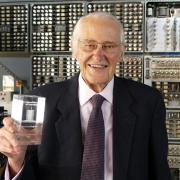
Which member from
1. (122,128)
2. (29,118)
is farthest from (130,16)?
(29,118)

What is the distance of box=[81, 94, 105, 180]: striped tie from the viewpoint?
1396 millimetres

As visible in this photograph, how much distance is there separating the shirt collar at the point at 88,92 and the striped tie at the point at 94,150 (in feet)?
0.32

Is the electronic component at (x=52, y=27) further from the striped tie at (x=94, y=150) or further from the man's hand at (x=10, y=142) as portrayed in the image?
the man's hand at (x=10, y=142)

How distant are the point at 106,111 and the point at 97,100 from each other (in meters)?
0.06

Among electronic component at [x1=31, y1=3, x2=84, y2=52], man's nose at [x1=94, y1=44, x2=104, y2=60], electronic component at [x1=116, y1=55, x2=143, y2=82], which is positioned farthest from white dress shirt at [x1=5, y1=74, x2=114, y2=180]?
electronic component at [x1=31, y1=3, x2=84, y2=52]

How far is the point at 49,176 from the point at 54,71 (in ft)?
7.60

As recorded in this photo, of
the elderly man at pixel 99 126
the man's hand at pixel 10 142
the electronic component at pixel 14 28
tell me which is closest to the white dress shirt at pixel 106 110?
the elderly man at pixel 99 126

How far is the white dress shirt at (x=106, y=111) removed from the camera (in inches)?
56.7

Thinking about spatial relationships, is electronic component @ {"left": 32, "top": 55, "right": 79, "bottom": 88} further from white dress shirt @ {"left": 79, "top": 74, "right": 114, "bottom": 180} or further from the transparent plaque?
the transparent plaque

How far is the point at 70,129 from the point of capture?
145cm

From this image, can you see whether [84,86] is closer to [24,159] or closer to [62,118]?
[62,118]

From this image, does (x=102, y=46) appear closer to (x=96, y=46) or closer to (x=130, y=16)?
(x=96, y=46)

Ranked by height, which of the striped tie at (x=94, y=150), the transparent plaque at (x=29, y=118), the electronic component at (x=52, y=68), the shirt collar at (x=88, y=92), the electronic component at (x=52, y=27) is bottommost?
the striped tie at (x=94, y=150)

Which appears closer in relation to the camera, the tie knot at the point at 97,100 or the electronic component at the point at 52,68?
the tie knot at the point at 97,100
